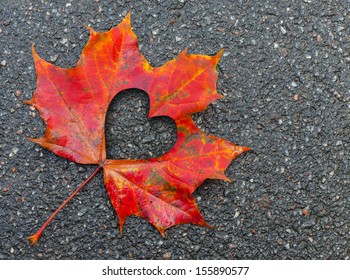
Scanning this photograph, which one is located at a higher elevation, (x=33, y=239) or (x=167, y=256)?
(x=33, y=239)

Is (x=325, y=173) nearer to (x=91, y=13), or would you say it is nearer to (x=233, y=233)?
(x=233, y=233)

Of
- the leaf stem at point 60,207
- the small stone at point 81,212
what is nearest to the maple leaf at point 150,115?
the leaf stem at point 60,207

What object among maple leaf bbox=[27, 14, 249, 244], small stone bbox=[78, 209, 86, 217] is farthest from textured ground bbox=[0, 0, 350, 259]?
maple leaf bbox=[27, 14, 249, 244]

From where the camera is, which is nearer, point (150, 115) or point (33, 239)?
point (150, 115)

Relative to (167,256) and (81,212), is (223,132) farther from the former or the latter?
(81,212)

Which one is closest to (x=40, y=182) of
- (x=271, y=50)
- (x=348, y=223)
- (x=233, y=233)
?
(x=233, y=233)

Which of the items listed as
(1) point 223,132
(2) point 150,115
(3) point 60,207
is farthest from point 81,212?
(1) point 223,132
